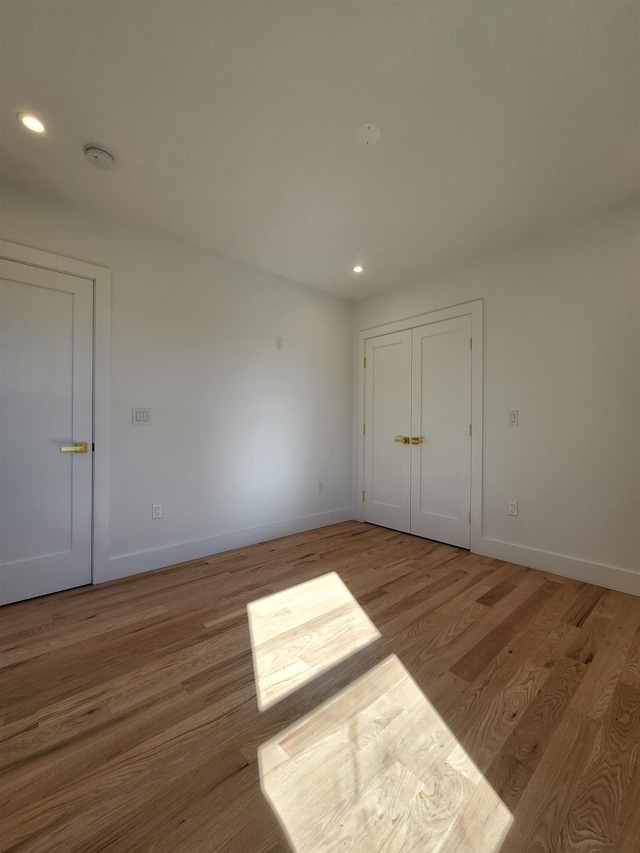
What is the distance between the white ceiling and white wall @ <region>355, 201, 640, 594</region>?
1.07 ft

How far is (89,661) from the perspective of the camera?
66.4 inches

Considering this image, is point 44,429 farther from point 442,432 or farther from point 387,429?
point 442,432

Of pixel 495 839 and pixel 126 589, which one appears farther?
pixel 126 589

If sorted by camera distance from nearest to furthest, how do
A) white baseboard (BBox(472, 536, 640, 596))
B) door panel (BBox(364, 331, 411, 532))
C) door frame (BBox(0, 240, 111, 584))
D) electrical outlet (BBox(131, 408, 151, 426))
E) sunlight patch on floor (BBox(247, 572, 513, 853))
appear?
sunlight patch on floor (BBox(247, 572, 513, 853))
white baseboard (BBox(472, 536, 640, 596))
door frame (BBox(0, 240, 111, 584))
electrical outlet (BBox(131, 408, 151, 426))
door panel (BBox(364, 331, 411, 532))

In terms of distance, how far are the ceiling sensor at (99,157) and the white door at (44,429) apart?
2.52 ft

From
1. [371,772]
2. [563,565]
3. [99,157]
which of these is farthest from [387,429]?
[99,157]

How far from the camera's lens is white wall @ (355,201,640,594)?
2.43 m

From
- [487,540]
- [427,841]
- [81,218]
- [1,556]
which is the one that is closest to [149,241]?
[81,218]

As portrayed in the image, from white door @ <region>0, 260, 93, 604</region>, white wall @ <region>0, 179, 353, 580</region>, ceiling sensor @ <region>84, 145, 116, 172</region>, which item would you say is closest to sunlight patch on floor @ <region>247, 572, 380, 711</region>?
white wall @ <region>0, 179, 353, 580</region>

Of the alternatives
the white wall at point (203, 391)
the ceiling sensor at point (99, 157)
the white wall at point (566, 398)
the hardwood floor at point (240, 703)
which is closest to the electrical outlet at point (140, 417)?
the white wall at point (203, 391)

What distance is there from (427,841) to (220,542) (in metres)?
2.53

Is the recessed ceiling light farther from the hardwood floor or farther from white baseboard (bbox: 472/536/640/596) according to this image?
white baseboard (bbox: 472/536/640/596)

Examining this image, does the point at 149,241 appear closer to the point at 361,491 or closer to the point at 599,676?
the point at 361,491

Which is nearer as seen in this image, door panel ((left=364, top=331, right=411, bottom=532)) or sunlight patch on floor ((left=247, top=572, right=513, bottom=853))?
sunlight patch on floor ((left=247, top=572, right=513, bottom=853))
